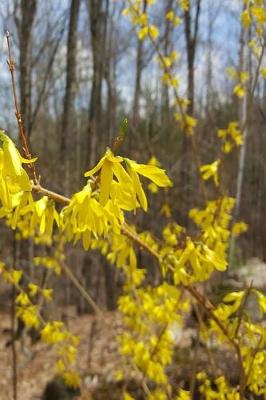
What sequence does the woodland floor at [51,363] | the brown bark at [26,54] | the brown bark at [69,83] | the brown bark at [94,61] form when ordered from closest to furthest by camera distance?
the brown bark at [26,54]
the woodland floor at [51,363]
the brown bark at [94,61]
the brown bark at [69,83]

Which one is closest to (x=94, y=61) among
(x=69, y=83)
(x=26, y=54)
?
(x=69, y=83)

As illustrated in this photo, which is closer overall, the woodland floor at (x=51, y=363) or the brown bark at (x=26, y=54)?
the brown bark at (x=26, y=54)

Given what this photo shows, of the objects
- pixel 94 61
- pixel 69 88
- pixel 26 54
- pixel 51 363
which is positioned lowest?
pixel 51 363

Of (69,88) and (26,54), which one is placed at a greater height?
(69,88)

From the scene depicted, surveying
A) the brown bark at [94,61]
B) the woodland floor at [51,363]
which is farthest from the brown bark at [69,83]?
the woodland floor at [51,363]

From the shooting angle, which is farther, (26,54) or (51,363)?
(51,363)

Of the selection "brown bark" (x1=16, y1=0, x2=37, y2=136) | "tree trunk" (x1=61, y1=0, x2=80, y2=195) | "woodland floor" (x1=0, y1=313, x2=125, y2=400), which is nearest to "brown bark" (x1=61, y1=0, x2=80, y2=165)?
"tree trunk" (x1=61, y1=0, x2=80, y2=195)

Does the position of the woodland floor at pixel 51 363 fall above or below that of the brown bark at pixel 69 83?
below

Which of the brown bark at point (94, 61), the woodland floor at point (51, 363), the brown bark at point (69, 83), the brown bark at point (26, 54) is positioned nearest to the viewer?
the brown bark at point (26, 54)

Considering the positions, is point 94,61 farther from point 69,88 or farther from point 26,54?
point 26,54

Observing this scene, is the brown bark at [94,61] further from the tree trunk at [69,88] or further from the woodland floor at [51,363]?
the woodland floor at [51,363]

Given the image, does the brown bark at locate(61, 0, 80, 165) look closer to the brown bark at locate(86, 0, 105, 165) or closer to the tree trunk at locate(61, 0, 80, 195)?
the tree trunk at locate(61, 0, 80, 195)

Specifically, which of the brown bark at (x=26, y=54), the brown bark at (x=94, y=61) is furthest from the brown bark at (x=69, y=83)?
the brown bark at (x=26, y=54)
